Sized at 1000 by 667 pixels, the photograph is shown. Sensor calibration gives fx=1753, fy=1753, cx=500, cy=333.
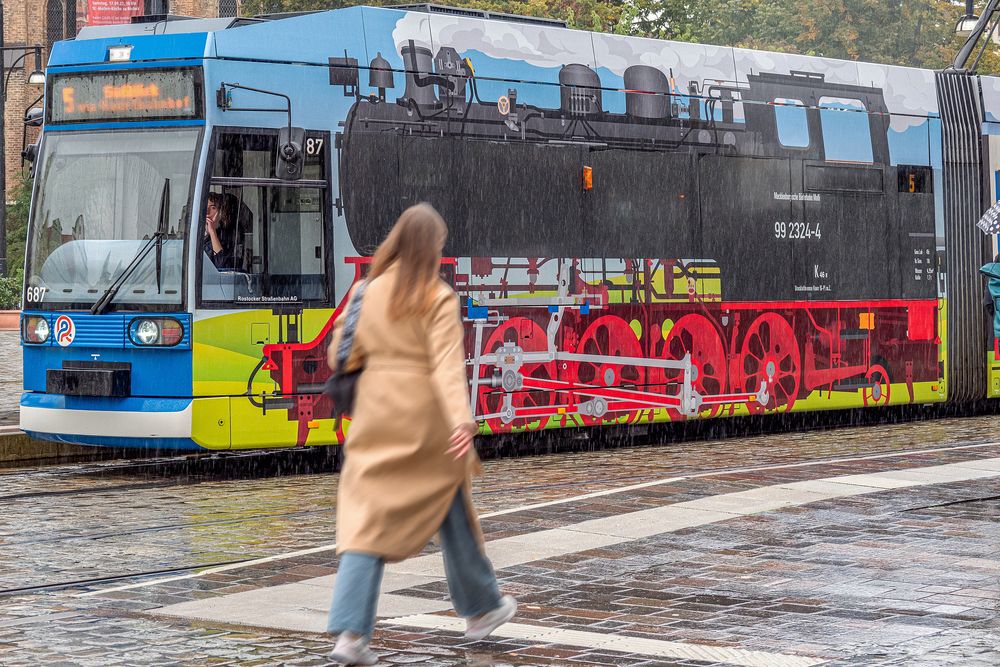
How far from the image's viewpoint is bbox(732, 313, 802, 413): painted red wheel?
1606cm

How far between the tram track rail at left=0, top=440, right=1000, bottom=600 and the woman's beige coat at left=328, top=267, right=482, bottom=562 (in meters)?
2.33

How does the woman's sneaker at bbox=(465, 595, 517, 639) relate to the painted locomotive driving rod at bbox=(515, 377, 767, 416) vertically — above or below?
below

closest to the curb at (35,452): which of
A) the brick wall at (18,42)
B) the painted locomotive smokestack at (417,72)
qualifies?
the painted locomotive smokestack at (417,72)

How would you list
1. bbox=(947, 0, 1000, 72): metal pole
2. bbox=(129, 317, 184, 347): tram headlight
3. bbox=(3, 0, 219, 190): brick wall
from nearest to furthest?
bbox=(129, 317, 184, 347): tram headlight → bbox=(947, 0, 1000, 72): metal pole → bbox=(3, 0, 219, 190): brick wall

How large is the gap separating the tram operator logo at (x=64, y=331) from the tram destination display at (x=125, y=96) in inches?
59.8

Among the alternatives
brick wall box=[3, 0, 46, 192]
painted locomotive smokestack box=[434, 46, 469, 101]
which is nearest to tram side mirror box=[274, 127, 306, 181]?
painted locomotive smokestack box=[434, 46, 469, 101]

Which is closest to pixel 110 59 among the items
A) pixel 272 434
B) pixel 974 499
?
pixel 272 434

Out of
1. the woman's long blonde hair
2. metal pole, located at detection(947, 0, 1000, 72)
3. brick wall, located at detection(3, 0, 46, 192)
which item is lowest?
the woman's long blonde hair

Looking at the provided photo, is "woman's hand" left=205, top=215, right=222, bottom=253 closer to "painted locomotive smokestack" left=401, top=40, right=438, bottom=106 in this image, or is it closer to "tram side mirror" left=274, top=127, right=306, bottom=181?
"tram side mirror" left=274, top=127, right=306, bottom=181

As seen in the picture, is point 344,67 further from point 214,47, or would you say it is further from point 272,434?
point 272,434

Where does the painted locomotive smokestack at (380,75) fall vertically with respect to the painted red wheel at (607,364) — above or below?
above

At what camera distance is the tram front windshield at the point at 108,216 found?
12.7m

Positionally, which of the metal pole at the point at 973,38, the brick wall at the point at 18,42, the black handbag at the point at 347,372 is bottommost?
the black handbag at the point at 347,372

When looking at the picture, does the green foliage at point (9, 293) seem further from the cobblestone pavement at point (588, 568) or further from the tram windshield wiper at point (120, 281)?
the tram windshield wiper at point (120, 281)
